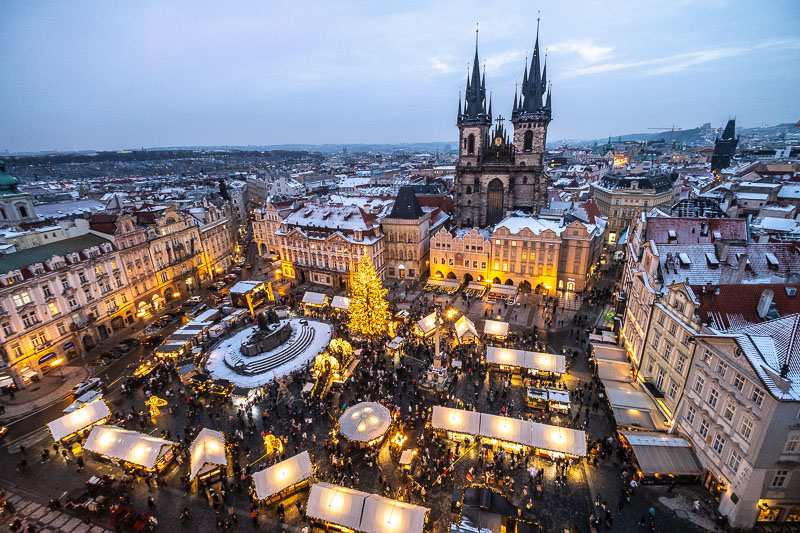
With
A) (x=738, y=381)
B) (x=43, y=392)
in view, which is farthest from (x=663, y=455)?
(x=43, y=392)

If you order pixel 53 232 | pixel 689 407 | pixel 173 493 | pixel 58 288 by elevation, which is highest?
pixel 53 232

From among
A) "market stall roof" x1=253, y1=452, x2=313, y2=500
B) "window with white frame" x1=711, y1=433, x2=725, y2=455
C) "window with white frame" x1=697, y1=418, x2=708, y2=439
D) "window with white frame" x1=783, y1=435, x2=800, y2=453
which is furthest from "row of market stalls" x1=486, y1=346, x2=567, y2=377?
"market stall roof" x1=253, y1=452, x2=313, y2=500

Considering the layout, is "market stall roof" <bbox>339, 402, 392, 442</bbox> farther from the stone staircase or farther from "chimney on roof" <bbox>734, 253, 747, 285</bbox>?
"chimney on roof" <bbox>734, 253, 747, 285</bbox>

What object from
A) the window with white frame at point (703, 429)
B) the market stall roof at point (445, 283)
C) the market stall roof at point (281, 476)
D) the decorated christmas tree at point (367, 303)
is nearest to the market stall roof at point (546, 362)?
the window with white frame at point (703, 429)

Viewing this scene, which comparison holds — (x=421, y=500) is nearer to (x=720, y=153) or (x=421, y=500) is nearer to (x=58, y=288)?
(x=58, y=288)

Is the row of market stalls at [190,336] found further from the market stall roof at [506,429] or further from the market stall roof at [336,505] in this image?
the market stall roof at [506,429]

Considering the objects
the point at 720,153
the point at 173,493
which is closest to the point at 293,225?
the point at 173,493
